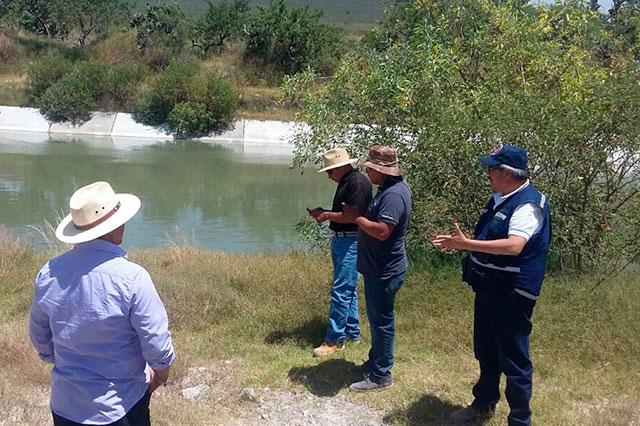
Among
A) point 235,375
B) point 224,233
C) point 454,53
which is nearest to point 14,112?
point 224,233

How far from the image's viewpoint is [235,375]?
14.4 ft

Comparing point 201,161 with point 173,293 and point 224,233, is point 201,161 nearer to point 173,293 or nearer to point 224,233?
point 224,233

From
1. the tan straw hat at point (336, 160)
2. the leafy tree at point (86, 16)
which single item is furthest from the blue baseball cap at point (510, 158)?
the leafy tree at point (86, 16)

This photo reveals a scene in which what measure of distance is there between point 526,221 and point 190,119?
29057 mm

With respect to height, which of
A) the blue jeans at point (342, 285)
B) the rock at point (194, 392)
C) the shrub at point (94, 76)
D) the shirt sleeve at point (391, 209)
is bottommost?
the shrub at point (94, 76)

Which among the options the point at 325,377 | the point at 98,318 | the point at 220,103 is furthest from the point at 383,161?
the point at 220,103

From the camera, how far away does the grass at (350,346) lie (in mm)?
3891

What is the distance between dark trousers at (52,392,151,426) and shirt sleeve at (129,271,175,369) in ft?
0.58

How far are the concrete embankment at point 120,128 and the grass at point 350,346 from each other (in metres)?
24.8

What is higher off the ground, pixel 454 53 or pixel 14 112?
pixel 454 53

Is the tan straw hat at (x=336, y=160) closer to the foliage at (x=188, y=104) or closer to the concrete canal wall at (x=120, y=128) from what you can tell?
the concrete canal wall at (x=120, y=128)

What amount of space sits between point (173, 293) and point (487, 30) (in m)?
5.06

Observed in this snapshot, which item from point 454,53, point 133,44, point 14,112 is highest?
point 454,53

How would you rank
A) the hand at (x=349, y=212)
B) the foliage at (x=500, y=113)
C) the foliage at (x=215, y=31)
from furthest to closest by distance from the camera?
the foliage at (x=215, y=31), the foliage at (x=500, y=113), the hand at (x=349, y=212)
